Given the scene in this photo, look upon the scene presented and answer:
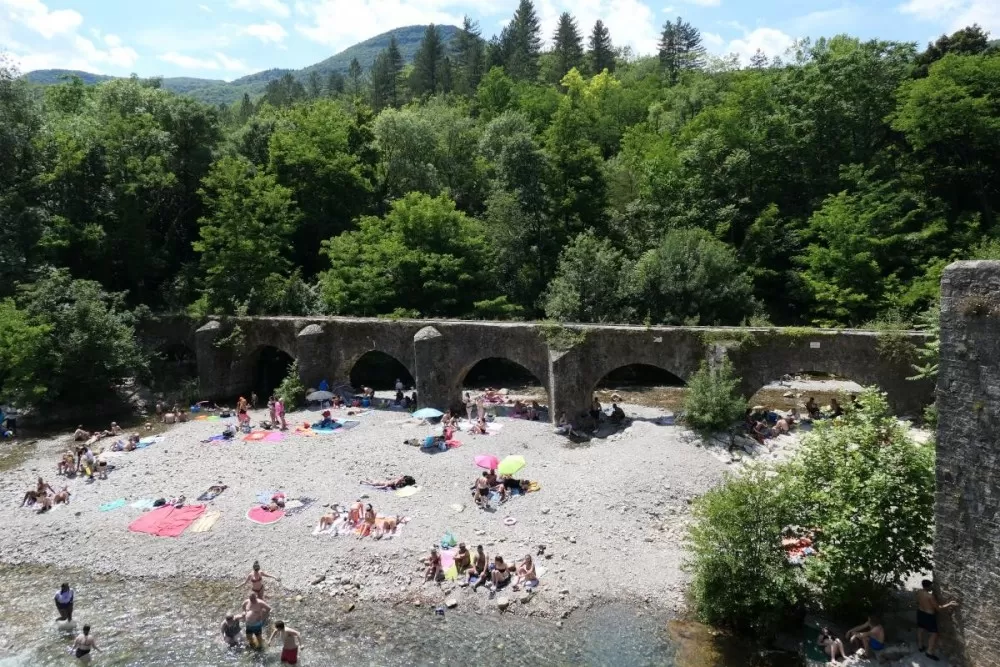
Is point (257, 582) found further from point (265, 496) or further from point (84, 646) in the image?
point (265, 496)

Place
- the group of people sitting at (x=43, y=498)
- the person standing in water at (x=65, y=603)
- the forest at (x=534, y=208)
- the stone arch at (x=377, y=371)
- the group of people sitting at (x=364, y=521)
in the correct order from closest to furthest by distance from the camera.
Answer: the person standing in water at (x=65, y=603) → the group of people sitting at (x=364, y=521) → the group of people sitting at (x=43, y=498) → the forest at (x=534, y=208) → the stone arch at (x=377, y=371)

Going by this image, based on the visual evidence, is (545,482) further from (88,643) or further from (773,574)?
(88,643)

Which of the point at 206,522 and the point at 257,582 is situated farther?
the point at 206,522

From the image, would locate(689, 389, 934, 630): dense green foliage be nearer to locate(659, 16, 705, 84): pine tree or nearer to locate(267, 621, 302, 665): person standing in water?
locate(267, 621, 302, 665): person standing in water

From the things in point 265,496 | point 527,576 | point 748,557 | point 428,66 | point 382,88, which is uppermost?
point 428,66

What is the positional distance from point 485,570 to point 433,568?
1.35 m

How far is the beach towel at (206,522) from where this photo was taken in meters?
19.9

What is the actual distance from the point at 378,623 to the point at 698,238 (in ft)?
86.6

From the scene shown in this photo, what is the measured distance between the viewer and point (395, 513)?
20297 mm

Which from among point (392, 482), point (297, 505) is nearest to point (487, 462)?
point (392, 482)

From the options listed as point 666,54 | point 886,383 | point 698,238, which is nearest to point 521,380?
point 698,238

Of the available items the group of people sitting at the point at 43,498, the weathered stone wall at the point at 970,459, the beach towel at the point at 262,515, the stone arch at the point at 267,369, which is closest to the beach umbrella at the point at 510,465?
the beach towel at the point at 262,515

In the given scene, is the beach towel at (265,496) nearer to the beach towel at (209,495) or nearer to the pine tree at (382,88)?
the beach towel at (209,495)

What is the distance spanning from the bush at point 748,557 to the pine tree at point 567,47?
74.0 metres
